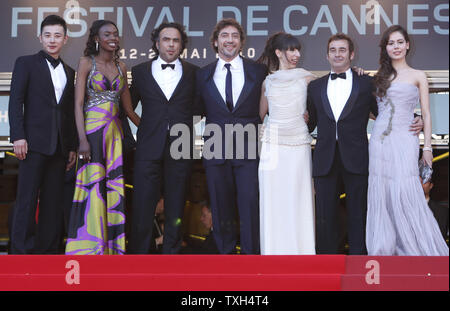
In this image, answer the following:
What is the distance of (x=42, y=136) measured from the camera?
4.43 meters

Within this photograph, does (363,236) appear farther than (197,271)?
Yes

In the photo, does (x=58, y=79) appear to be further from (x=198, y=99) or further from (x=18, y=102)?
(x=198, y=99)

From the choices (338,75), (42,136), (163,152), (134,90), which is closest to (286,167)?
(338,75)

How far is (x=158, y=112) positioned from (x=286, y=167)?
81cm

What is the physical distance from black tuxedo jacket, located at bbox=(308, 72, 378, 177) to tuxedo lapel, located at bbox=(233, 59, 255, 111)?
0.37m

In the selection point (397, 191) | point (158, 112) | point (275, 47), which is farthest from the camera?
point (275, 47)

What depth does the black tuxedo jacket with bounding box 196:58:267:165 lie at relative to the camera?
4383 millimetres

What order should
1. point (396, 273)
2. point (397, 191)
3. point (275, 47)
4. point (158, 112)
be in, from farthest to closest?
point (275, 47) < point (158, 112) < point (397, 191) < point (396, 273)

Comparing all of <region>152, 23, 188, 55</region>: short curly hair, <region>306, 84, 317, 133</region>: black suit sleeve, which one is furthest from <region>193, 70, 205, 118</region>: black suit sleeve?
<region>306, 84, 317, 133</region>: black suit sleeve

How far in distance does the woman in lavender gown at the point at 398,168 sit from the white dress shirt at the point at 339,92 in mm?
161
